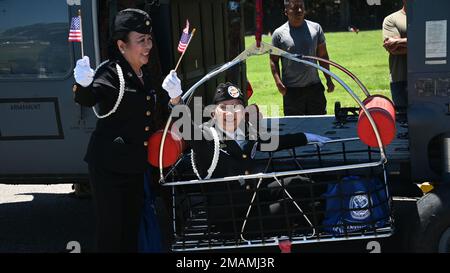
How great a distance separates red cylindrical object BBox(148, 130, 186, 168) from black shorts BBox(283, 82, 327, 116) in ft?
9.47

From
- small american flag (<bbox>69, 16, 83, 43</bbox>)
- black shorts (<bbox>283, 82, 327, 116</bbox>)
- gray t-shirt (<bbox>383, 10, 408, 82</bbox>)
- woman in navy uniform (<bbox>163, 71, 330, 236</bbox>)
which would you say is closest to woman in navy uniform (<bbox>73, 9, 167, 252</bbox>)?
woman in navy uniform (<bbox>163, 71, 330, 236</bbox>)

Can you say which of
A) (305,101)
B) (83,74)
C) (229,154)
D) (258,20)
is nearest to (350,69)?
(305,101)

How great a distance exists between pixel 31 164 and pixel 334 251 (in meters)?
2.23

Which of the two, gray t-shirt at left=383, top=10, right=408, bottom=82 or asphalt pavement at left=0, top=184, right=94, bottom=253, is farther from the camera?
gray t-shirt at left=383, top=10, right=408, bottom=82

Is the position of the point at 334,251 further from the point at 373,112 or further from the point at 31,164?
the point at 31,164

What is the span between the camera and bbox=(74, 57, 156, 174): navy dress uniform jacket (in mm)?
3865

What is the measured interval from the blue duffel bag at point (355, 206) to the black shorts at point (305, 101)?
2.67m

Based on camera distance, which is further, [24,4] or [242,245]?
[24,4]

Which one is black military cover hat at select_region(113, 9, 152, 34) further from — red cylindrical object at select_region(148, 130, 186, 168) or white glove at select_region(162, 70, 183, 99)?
red cylindrical object at select_region(148, 130, 186, 168)

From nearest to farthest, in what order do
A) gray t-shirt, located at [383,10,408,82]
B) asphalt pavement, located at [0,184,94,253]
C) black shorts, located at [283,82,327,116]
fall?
asphalt pavement, located at [0,184,94,253] → gray t-shirt, located at [383,10,408,82] → black shorts, located at [283,82,327,116]

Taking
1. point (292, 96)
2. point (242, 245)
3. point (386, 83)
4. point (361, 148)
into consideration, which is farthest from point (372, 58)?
point (242, 245)

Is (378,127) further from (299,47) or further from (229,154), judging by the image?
(299,47)
